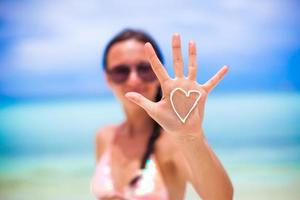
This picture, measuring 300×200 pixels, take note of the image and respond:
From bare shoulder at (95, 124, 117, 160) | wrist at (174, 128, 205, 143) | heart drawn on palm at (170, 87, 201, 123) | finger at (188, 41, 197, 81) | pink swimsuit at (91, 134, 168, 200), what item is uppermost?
finger at (188, 41, 197, 81)

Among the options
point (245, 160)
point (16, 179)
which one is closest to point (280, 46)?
point (245, 160)

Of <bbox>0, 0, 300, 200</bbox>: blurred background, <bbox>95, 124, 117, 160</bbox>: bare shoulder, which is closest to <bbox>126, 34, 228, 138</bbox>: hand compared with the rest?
<bbox>95, 124, 117, 160</bbox>: bare shoulder

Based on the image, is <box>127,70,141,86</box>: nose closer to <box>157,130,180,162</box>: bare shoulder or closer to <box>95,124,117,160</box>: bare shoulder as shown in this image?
<box>157,130,180,162</box>: bare shoulder

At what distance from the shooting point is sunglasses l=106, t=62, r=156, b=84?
1.72 metres

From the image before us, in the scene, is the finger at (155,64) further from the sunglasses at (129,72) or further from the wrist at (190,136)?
the sunglasses at (129,72)

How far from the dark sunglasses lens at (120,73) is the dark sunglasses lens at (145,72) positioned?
0.05 m

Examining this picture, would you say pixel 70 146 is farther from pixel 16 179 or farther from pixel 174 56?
pixel 174 56

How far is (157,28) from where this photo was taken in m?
4.36

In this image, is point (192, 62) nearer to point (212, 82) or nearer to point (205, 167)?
point (212, 82)

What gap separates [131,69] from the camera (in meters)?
1.74

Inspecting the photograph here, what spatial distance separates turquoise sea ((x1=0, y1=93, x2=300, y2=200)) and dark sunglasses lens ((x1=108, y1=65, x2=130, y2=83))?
2222 mm

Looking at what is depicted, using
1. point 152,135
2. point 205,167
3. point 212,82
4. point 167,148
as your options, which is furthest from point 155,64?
point 152,135

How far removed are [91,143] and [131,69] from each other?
10.1 ft

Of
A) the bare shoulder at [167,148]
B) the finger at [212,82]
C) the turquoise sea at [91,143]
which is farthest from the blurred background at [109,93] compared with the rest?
the finger at [212,82]
